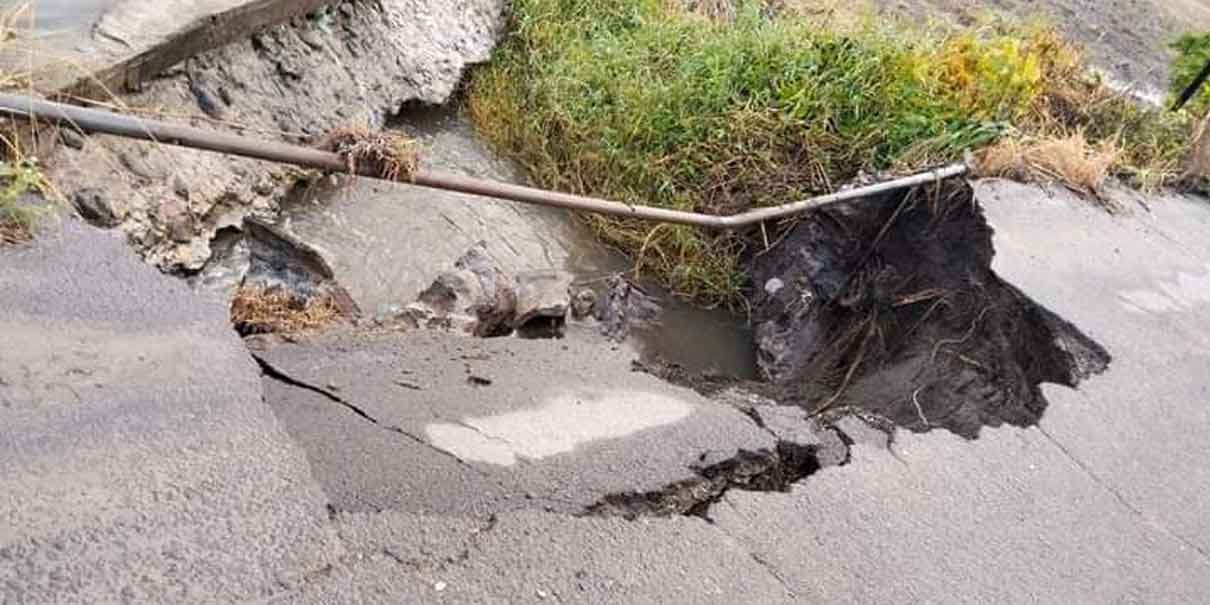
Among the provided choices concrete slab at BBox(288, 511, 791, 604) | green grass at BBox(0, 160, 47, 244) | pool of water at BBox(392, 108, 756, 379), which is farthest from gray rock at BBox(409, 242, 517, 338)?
concrete slab at BBox(288, 511, 791, 604)

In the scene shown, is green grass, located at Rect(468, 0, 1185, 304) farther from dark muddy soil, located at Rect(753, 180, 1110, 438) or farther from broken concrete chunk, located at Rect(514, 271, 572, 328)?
→ broken concrete chunk, located at Rect(514, 271, 572, 328)

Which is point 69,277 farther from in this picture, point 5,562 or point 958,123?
point 958,123

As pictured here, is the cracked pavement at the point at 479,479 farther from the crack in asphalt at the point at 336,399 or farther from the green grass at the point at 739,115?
the green grass at the point at 739,115

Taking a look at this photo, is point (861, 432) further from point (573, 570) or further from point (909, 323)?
point (909, 323)

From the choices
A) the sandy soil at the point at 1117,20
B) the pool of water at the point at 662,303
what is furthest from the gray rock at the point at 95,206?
the sandy soil at the point at 1117,20

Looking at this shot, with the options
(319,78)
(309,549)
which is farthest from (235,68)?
(309,549)

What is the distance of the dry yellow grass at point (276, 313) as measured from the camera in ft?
11.8

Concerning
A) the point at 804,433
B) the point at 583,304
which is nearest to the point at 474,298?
the point at 583,304

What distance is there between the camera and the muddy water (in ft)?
18.0

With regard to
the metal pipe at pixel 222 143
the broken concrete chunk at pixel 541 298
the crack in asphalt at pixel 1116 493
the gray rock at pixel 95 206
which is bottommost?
the broken concrete chunk at pixel 541 298

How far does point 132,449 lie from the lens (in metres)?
2.54

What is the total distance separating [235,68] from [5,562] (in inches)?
147

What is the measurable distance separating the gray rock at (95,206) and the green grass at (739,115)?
131 inches

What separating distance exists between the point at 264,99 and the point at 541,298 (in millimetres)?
1992
